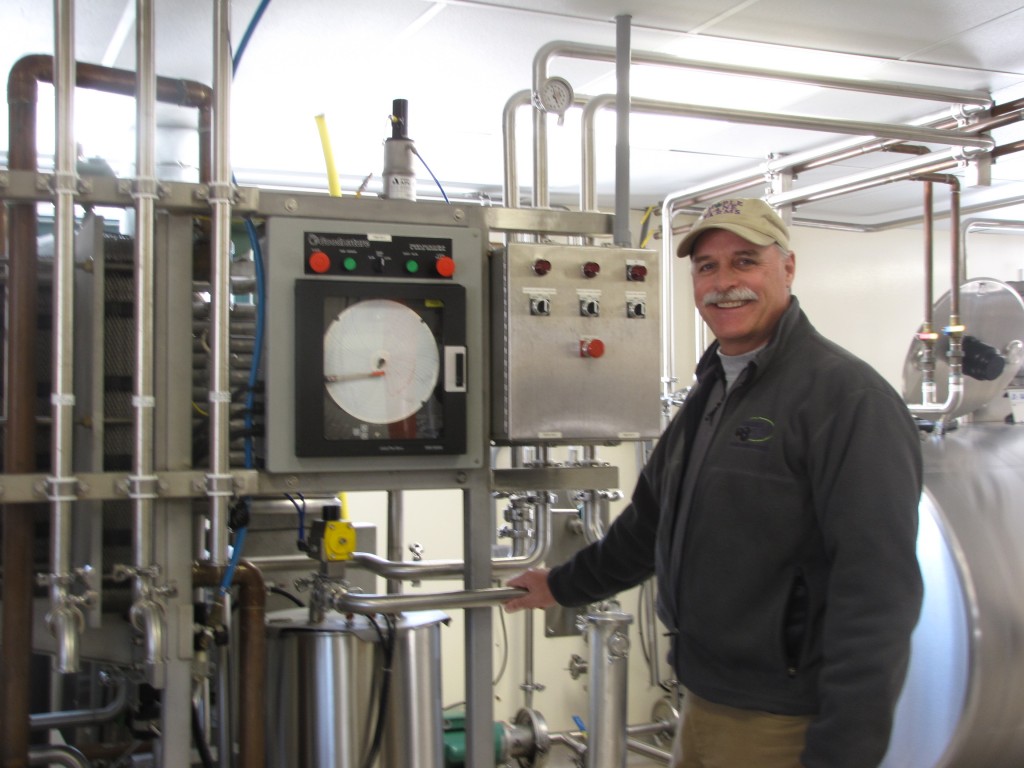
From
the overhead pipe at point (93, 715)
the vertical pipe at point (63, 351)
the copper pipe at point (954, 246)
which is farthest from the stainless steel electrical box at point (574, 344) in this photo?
the copper pipe at point (954, 246)

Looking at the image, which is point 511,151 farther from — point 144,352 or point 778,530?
point 778,530

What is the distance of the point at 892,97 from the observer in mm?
3641

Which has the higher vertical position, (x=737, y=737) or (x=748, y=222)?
(x=748, y=222)

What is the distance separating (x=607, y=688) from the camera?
2783 mm

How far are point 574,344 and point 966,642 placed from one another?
165 centimetres

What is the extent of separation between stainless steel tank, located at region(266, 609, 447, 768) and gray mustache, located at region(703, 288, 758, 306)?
97 centimetres

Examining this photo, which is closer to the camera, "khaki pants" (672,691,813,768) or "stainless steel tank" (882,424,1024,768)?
"khaki pants" (672,691,813,768)

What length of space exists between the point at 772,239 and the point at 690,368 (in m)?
3.68

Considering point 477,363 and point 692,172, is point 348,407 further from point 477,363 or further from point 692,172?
point 692,172

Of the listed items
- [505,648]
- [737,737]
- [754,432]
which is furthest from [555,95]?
[505,648]

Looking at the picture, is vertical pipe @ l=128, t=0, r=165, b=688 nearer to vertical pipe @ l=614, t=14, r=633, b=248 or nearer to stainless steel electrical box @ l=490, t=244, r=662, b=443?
stainless steel electrical box @ l=490, t=244, r=662, b=443

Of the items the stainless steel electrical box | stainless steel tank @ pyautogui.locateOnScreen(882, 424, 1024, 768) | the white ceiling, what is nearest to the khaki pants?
the stainless steel electrical box

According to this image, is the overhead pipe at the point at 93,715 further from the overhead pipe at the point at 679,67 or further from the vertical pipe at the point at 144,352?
the overhead pipe at the point at 679,67

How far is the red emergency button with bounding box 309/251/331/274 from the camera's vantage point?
2014 mm
